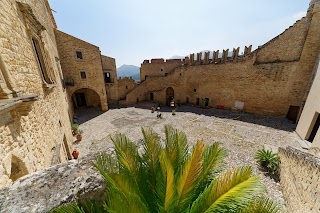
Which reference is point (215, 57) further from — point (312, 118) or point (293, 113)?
point (312, 118)

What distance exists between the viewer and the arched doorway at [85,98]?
17.2 m

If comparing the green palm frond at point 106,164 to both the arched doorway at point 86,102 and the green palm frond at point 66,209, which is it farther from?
the arched doorway at point 86,102

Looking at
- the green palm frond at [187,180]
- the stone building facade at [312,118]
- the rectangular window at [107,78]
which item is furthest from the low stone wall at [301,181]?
the rectangular window at [107,78]

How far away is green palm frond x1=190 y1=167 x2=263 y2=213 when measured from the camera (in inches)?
68.8

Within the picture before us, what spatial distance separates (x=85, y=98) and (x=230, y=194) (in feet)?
63.5

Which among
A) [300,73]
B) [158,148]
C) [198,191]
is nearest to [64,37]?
[158,148]

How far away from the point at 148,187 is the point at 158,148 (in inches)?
28.6

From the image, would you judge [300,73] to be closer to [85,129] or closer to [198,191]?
[198,191]

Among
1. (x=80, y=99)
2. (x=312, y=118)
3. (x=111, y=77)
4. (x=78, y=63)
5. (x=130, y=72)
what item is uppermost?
(x=130, y=72)

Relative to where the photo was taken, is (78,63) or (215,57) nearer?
(78,63)

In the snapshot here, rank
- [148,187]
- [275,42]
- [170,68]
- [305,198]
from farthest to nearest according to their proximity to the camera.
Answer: [170,68] < [275,42] < [305,198] < [148,187]

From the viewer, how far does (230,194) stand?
1.78m

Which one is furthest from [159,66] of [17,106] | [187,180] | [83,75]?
[187,180]

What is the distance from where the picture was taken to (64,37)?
40.6 feet
